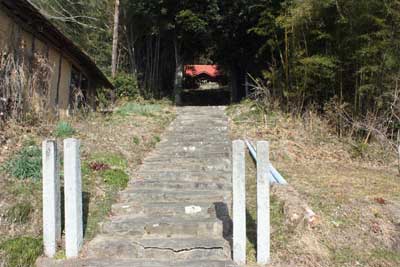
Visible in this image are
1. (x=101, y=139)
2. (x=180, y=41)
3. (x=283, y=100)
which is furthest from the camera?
(x=180, y=41)

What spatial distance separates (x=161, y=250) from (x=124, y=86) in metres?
12.8

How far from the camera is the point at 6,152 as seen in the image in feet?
18.4

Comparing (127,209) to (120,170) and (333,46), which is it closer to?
(120,170)

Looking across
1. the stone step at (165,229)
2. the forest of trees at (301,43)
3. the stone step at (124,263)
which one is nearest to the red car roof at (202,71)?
the forest of trees at (301,43)

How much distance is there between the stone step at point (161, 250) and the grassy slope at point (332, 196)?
33cm

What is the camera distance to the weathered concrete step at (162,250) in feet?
12.1

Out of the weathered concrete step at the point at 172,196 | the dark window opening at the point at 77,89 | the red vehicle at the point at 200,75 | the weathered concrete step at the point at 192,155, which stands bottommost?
the weathered concrete step at the point at 172,196

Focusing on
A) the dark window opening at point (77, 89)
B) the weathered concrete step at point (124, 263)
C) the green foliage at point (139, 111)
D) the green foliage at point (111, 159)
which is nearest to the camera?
the weathered concrete step at point (124, 263)

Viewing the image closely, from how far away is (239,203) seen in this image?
3.43 m

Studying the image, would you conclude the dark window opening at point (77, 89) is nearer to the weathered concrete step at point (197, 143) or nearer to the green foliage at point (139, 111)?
the green foliage at point (139, 111)

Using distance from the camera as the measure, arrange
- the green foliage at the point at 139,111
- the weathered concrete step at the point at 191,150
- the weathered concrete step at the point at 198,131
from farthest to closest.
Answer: the green foliage at the point at 139,111
the weathered concrete step at the point at 198,131
the weathered concrete step at the point at 191,150

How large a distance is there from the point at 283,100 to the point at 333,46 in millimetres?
1744

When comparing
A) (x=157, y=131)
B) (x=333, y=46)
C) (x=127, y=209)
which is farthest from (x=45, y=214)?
(x=333, y=46)

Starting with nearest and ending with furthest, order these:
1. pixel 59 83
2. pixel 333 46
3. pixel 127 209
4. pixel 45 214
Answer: pixel 45 214 → pixel 127 209 → pixel 333 46 → pixel 59 83
